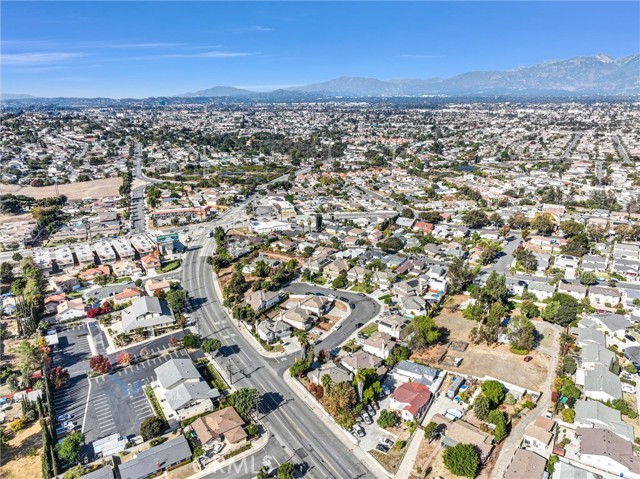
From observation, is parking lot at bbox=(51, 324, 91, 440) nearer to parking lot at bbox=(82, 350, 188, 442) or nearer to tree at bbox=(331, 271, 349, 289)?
parking lot at bbox=(82, 350, 188, 442)

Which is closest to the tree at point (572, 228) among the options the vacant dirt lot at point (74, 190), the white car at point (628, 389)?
the white car at point (628, 389)

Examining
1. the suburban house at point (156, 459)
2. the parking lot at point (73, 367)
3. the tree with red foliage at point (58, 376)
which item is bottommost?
the parking lot at point (73, 367)

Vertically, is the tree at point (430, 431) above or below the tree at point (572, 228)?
below

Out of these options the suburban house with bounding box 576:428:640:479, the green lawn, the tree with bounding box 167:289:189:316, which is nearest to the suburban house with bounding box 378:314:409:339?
the green lawn

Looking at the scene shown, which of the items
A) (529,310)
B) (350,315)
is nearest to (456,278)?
(529,310)

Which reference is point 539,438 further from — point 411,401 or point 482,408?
point 411,401

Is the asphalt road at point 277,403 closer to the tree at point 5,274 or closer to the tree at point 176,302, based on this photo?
the tree at point 176,302
